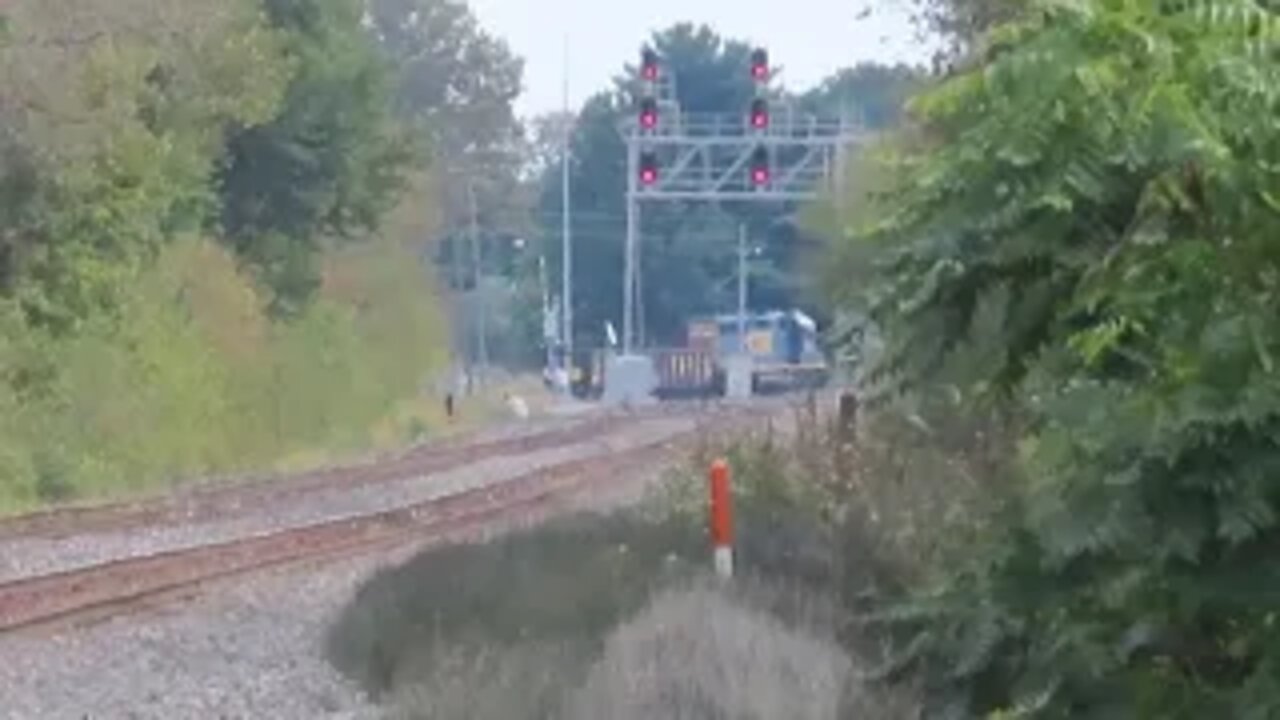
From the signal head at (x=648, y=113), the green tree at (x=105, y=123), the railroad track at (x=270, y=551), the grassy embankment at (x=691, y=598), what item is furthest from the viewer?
the signal head at (x=648, y=113)

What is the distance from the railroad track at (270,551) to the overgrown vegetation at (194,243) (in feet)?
28.4

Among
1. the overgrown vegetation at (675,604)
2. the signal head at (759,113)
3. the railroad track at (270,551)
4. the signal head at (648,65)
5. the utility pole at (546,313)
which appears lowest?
the utility pole at (546,313)

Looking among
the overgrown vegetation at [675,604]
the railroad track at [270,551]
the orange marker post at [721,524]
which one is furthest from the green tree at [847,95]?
the orange marker post at [721,524]

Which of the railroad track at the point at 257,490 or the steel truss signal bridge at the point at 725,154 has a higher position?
the steel truss signal bridge at the point at 725,154

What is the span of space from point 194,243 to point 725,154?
18.4m

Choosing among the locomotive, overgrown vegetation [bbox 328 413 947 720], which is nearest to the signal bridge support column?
the locomotive

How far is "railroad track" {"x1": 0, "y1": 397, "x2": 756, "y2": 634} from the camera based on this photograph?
24.2 metres

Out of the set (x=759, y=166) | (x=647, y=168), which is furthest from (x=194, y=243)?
(x=647, y=168)

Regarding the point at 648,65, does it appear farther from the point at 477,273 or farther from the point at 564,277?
the point at 477,273

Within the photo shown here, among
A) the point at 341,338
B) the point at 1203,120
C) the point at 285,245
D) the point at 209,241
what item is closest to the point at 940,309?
the point at 1203,120

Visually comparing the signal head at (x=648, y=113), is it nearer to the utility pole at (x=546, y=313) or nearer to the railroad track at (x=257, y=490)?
the railroad track at (x=257, y=490)

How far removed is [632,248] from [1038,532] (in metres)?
71.5

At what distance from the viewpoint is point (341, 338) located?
246 feet

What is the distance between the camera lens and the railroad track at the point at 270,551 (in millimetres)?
24234
